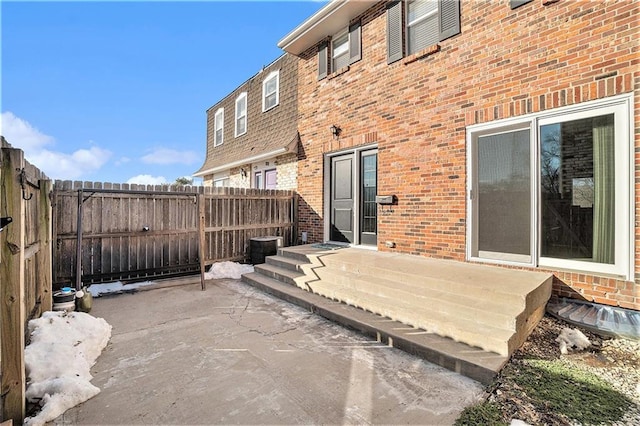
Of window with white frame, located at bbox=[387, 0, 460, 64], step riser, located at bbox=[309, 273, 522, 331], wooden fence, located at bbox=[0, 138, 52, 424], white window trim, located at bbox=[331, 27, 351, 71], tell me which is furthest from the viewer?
white window trim, located at bbox=[331, 27, 351, 71]

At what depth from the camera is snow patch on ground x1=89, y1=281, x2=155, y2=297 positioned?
5.49m

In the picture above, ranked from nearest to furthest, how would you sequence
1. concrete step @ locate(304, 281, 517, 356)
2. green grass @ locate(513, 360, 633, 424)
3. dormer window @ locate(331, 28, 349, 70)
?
green grass @ locate(513, 360, 633, 424) < concrete step @ locate(304, 281, 517, 356) < dormer window @ locate(331, 28, 349, 70)

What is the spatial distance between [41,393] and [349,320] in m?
3.02

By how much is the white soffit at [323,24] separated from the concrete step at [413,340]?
625cm

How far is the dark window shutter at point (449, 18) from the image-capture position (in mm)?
5027

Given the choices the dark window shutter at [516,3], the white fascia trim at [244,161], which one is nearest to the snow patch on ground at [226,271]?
the white fascia trim at [244,161]

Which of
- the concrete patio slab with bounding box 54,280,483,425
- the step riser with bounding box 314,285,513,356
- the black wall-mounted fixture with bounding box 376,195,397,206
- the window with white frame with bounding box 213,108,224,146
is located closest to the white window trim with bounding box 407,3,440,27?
the black wall-mounted fixture with bounding box 376,195,397,206

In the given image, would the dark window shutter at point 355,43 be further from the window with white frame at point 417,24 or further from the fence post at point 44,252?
the fence post at point 44,252

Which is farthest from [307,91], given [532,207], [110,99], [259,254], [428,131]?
[110,99]

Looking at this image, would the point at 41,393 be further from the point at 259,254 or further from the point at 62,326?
the point at 259,254

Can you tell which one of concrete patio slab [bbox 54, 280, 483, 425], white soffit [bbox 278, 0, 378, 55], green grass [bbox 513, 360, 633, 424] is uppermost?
white soffit [bbox 278, 0, 378, 55]

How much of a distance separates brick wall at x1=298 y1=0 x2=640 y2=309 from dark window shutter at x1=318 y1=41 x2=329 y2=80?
231 millimetres

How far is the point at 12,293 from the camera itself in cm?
208

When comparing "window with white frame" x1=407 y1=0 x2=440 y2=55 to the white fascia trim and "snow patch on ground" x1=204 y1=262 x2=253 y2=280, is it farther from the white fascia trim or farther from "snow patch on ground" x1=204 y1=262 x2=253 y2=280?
"snow patch on ground" x1=204 y1=262 x2=253 y2=280
